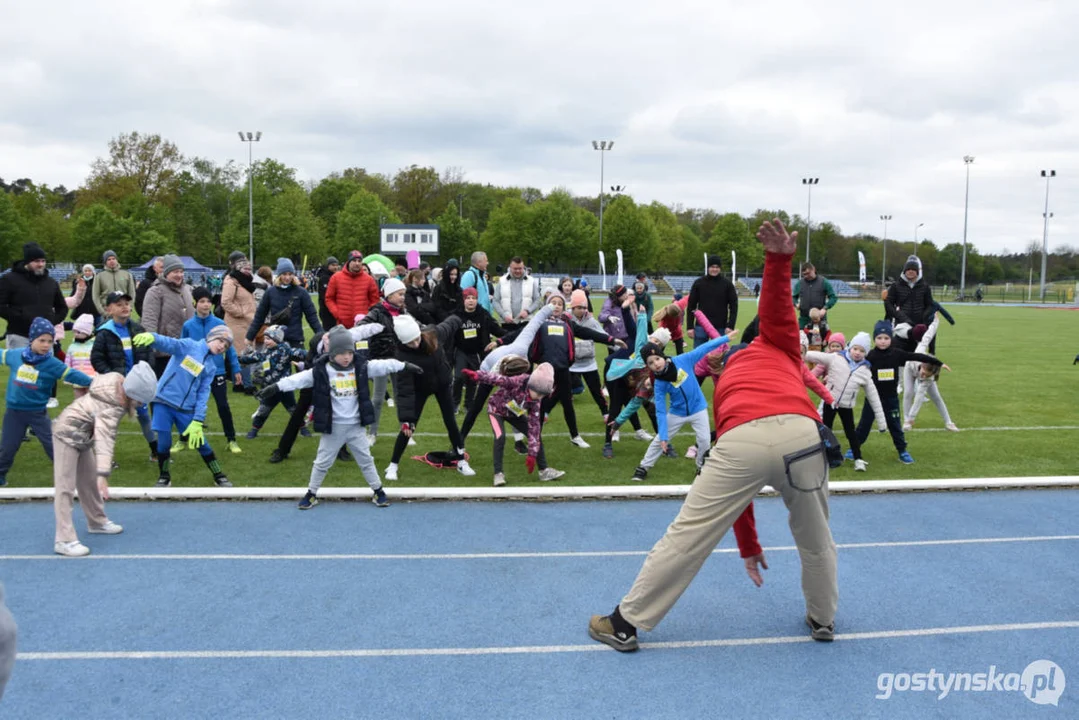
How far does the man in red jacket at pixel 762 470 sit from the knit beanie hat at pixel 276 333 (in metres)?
7.19

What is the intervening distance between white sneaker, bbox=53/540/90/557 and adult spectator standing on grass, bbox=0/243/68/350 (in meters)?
5.10

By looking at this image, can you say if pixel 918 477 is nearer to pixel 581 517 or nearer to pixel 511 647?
pixel 581 517

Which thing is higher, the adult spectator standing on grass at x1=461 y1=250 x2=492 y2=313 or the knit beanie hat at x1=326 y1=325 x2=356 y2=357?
the adult spectator standing on grass at x1=461 y1=250 x2=492 y2=313

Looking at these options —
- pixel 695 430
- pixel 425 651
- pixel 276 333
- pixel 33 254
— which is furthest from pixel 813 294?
pixel 33 254

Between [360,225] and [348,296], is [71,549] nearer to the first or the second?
[348,296]

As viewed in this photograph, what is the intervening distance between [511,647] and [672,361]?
Result: 4.25 metres

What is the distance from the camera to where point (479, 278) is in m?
12.4

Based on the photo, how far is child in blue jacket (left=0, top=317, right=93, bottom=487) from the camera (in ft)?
23.3

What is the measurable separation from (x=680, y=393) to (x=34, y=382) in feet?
20.7

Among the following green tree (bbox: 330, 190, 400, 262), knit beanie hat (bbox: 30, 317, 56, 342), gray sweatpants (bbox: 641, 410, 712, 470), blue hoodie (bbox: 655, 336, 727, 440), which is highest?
green tree (bbox: 330, 190, 400, 262)

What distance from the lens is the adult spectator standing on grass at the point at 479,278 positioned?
12052 millimetres

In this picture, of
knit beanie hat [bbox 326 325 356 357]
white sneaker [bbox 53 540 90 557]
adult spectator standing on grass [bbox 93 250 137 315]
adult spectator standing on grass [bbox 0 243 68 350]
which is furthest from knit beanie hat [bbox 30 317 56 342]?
adult spectator standing on grass [bbox 93 250 137 315]

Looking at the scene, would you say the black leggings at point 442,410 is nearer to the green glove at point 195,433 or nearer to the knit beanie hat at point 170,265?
the green glove at point 195,433

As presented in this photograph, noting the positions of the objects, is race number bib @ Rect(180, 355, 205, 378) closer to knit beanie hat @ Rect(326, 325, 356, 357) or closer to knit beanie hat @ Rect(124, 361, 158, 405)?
knit beanie hat @ Rect(124, 361, 158, 405)
